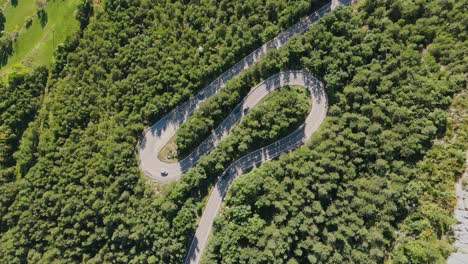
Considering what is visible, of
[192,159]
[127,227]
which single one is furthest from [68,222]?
[192,159]

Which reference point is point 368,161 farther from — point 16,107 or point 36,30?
point 36,30

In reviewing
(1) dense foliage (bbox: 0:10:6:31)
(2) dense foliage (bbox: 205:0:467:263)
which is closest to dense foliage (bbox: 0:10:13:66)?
(1) dense foliage (bbox: 0:10:6:31)

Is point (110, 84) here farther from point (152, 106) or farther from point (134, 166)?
point (134, 166)

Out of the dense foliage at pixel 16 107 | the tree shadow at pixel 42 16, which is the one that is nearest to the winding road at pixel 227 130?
the dense foliage at pixel 16 107

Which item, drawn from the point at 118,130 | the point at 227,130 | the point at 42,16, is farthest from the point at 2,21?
the point at 227,130

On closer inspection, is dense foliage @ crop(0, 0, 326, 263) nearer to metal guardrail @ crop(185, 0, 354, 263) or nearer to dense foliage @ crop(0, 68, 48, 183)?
metal guardrail @ crop(185, 0, 354, 263)

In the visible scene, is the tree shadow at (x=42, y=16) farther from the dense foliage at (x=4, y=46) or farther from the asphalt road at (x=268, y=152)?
the asphalt road at (x=268, y=152)
